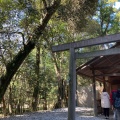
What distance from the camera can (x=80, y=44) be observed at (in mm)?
6590

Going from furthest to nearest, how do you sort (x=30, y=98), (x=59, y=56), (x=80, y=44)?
(x=59, y=56) < (x=30, y=98) < (x=80, y=44)

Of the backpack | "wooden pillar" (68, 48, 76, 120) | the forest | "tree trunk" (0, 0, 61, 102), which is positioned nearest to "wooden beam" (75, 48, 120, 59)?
"wooden pillar" (68, 48, 76, 120)

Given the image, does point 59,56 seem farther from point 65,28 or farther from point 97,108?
point 97,108

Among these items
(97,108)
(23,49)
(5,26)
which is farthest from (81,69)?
(5,26)

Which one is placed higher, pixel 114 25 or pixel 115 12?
pixel 115 12

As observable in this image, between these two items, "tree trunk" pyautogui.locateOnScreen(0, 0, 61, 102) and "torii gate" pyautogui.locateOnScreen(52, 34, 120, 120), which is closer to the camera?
"torii gate" pyautogui.locateOnScreen(52, 34, 120, 120)

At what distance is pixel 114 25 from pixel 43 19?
48.5 ft

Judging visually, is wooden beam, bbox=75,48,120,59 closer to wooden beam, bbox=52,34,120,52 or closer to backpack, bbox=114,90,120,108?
wooden beam, bbox=52,34,120,52

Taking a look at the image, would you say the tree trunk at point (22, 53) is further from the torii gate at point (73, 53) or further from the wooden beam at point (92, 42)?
the torii gate at point (73, 53)

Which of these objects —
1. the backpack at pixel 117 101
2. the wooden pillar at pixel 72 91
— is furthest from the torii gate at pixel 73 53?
the backpack at pixel 117 101

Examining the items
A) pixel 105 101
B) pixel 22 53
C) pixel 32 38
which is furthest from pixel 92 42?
pixel 105 101

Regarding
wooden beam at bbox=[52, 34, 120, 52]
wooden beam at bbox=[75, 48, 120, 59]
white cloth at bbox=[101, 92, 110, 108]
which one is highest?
wooden beam at bbox=[52, 34, 120, 52]

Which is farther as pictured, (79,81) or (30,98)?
(79,81)

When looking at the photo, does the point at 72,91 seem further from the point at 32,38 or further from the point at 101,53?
the point at 32,38
